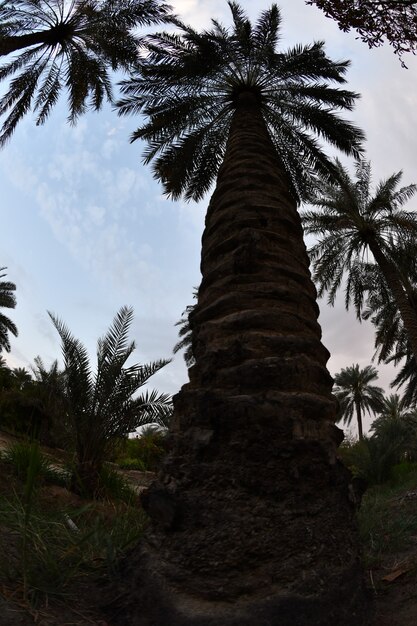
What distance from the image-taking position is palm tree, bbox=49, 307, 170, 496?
7.43m

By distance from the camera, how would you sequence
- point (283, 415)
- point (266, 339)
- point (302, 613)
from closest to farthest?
point (302, 613) → point (283, 415) → point (266, 339)

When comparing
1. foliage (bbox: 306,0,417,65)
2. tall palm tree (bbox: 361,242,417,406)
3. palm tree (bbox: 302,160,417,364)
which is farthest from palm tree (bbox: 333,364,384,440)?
foliage (bbox: 306,0,417,65)

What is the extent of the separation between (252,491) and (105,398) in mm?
5652

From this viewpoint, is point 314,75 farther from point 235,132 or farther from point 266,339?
point 266,339

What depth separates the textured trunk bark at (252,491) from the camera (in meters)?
2.07

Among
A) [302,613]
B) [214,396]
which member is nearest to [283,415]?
[214,396]

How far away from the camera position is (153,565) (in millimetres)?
2234

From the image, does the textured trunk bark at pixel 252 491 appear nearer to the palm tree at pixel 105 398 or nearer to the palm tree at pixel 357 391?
the palm tree at pixel 105 398

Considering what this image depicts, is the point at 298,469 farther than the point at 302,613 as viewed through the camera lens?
Yes

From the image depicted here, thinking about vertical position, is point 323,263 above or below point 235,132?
above

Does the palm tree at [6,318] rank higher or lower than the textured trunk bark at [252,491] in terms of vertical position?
higher

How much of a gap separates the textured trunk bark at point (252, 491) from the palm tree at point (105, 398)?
4.86 meters

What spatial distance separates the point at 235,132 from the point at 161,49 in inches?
200

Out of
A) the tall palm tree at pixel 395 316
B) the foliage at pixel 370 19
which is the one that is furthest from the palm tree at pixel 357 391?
the foliage at pixel 370 19
